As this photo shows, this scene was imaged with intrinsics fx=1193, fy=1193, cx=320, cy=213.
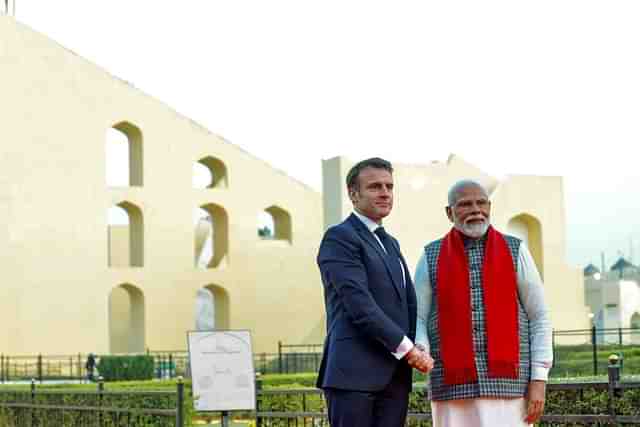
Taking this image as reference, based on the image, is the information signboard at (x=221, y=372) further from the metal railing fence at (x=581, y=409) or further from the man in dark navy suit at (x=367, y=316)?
the man in dark navy suit at (x=367, y=316)

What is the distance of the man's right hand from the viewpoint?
164 inches

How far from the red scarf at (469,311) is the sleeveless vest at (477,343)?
0.02 metres

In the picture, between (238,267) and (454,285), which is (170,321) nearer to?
(238,267)

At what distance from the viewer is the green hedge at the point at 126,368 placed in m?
23.6

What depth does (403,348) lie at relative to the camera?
4188mm

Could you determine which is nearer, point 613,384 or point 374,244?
point 374,244

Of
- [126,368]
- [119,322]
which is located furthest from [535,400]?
[119,322]

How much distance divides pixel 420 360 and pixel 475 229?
51cm

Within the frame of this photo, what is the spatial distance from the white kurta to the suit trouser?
0.62 ft

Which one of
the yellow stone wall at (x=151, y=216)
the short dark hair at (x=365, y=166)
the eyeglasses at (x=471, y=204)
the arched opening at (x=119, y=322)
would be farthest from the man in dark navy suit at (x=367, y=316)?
the arched opening at (x=119, y=322)

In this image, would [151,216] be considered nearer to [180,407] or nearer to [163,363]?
[163,363]

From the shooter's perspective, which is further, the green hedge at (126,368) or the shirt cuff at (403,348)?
the green hedge at (126,368)

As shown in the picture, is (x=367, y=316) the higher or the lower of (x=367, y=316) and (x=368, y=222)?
the lower

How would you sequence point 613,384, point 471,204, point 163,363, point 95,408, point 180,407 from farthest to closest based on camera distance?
point 163,363 → point 95,408 → point 180,407 → point 613,384 → point 471,204
